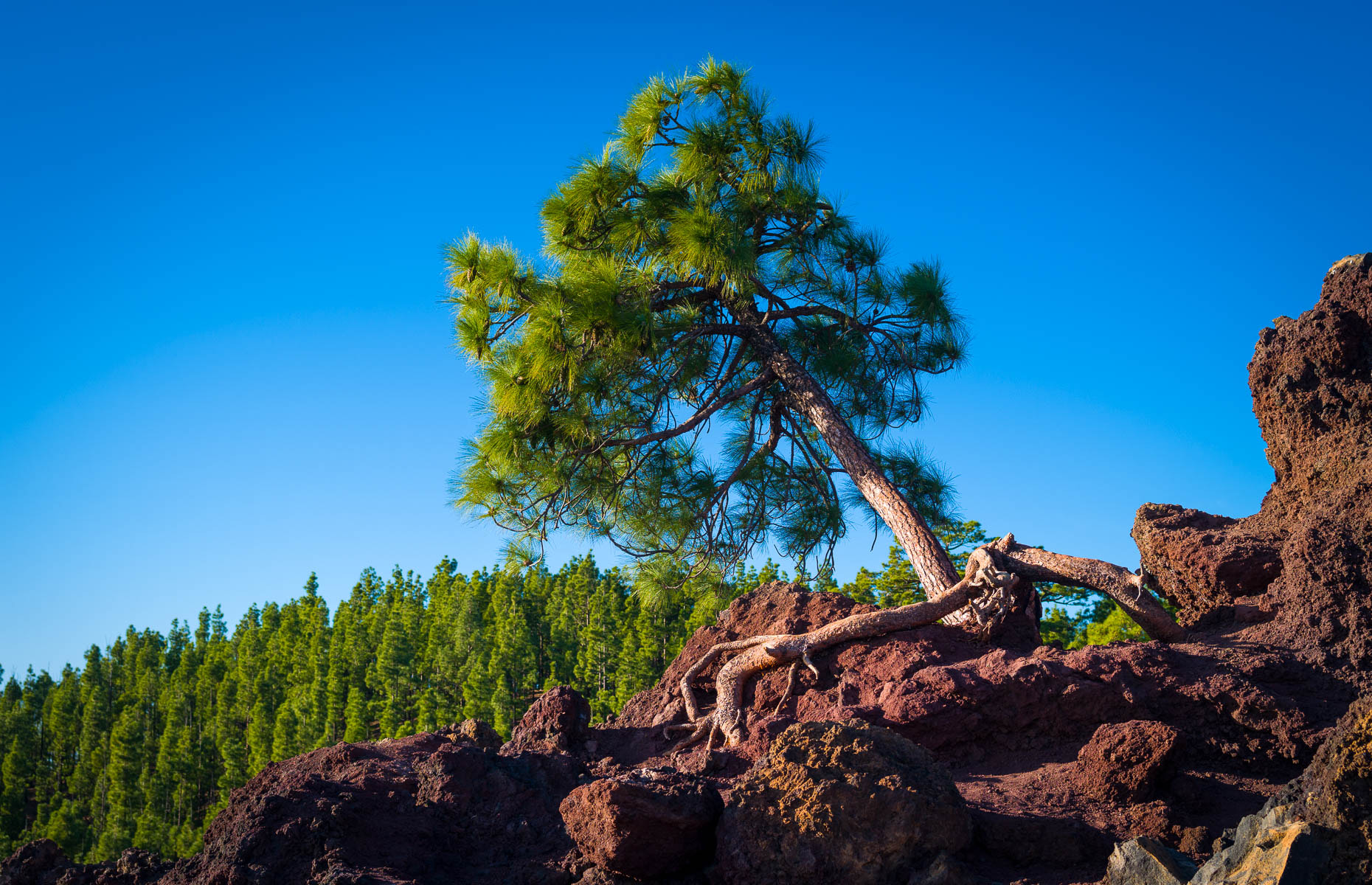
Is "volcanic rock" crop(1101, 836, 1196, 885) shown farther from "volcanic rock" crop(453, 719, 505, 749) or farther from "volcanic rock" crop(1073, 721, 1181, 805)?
"volcanic rock" crop(453, 719, 505, 749)

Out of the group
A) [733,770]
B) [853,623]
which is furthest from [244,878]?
[853,623]

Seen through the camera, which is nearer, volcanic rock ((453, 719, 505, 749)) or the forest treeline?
volcanic rock ((453, 719, 505, 749))

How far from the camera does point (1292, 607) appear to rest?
4.50 meters

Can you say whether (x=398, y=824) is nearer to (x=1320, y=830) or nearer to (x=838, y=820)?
(x=838, y=820)

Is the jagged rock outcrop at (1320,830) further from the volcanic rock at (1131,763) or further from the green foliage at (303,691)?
the green foliage at (303,691)

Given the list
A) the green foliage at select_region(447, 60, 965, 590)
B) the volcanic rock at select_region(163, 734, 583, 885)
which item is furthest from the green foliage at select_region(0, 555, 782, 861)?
the volcanic rock at select_region(163, 734, 583, 885)

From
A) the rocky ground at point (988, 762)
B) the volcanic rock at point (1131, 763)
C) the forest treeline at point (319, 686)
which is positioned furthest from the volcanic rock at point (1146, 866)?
the forest treeline at point (319, 686)

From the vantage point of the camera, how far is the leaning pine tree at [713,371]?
5605mm

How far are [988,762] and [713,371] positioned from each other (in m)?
3.89

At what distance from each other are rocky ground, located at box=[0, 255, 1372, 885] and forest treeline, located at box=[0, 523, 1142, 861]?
1341cm

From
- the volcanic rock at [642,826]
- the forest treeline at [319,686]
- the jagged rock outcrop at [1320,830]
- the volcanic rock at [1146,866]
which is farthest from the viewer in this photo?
the forest treeline at [319,686]

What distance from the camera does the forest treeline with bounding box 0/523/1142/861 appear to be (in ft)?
88.4

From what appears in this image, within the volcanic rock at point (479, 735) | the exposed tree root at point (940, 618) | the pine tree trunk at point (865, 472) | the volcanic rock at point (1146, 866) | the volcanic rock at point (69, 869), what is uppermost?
the pine tree trunk at point (865, 472)

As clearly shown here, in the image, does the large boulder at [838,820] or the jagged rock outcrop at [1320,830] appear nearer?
the jagged rock outcrop at [1320,830]
